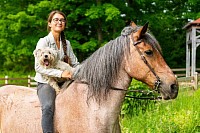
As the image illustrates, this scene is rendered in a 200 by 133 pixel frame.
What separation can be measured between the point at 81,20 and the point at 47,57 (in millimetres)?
19086

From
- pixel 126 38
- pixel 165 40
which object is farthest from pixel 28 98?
pixel 165 40

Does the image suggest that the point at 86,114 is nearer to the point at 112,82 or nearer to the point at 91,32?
the point at 112,82

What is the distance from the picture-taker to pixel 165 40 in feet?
91.8

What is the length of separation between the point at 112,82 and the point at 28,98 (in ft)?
4.34

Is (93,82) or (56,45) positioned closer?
(93,82)

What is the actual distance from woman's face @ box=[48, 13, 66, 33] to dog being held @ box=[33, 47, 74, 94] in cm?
32

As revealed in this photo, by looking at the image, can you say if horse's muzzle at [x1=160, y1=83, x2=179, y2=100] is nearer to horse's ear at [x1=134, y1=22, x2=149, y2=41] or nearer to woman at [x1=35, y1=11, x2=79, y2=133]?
horse's ear at [x1=134, y1=22, x2=149, y2=41]

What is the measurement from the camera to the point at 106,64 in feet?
12.9

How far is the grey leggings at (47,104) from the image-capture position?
4125 mm

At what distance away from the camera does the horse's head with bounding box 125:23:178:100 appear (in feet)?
12.1

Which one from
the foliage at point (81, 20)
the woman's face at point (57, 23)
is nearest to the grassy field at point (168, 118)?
the woman's face at point (57, 23)

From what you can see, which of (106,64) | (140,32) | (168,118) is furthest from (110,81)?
(168,118)

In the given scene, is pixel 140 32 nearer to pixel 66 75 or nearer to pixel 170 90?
pixel 170 90

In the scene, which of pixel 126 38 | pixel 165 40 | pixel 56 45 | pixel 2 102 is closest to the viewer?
pixel 126 38
